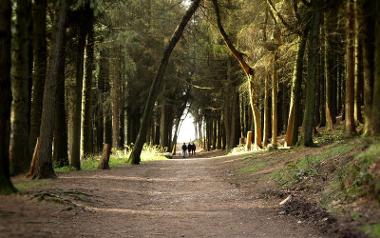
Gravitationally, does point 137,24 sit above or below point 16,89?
above

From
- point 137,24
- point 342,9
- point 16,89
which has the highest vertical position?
point 137,24

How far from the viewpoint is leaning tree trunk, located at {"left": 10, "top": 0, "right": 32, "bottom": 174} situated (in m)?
13.2

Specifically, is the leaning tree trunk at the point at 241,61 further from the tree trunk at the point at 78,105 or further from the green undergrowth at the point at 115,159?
the tree trunk at the point at 78,105

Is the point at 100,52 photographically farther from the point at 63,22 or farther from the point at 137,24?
the point at 63,22

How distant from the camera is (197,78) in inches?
1626

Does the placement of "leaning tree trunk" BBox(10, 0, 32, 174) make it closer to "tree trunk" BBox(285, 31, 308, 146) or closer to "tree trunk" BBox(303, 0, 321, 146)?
"tree trunk" BBox(303, 0, 321, 146)

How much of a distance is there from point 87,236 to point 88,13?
1213 centimetres

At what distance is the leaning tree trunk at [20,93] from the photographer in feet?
43.2

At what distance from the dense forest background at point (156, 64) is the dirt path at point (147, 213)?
147 cm

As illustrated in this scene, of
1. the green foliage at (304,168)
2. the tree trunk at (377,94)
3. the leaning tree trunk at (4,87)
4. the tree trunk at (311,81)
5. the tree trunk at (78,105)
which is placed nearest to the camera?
the leaning tree trunk at (4,87)

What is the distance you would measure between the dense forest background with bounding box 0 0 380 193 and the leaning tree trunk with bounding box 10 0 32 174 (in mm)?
29

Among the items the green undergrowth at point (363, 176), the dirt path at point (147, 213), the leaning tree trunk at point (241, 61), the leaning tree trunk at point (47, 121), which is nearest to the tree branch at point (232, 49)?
the leaning tree trunk at point (241, 61)

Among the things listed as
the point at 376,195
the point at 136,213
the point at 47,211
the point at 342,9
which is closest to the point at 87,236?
the point at 47,211

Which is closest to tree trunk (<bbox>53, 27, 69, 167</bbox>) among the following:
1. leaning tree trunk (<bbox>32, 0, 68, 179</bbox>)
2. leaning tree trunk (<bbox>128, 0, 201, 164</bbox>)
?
leaning tree trunk (<bbox>32, 0, 68, 179</bbox>)
